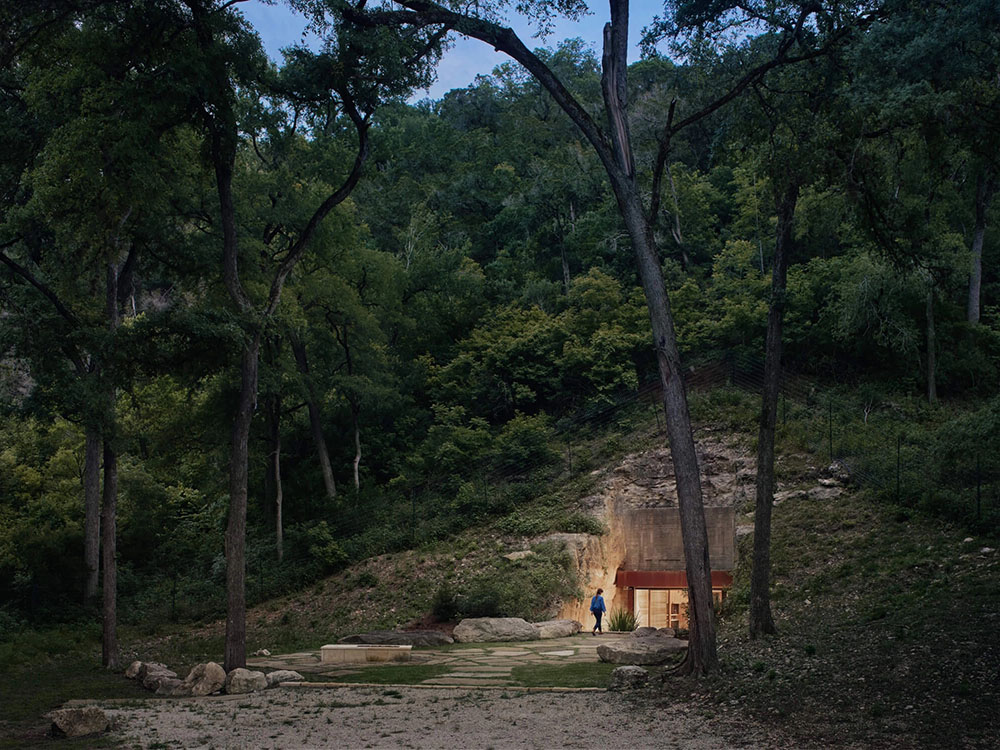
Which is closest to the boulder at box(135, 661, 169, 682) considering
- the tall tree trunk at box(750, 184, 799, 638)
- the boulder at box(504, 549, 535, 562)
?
the tall tree trunk at box(750, 184, 799, 638)

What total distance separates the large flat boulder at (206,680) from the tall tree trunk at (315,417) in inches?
631

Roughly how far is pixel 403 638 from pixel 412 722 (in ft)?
27.6

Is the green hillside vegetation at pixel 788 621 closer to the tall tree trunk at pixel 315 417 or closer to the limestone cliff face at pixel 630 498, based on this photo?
the limestone cliff face at pixel 630 498

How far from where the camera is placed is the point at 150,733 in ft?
27.4

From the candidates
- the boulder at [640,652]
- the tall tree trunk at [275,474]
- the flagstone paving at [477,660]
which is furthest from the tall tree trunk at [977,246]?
the tall tree trunk at [275,474]

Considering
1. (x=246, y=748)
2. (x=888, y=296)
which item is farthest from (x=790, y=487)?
(x=246, y=748)

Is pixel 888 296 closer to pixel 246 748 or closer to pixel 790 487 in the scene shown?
pixel 790 487

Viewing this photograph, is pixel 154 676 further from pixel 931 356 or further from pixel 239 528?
pixel 931 356

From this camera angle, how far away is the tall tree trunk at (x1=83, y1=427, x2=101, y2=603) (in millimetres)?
19875

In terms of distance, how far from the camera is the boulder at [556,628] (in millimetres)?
19078

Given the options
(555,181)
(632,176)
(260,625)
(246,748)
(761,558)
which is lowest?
(260,625)

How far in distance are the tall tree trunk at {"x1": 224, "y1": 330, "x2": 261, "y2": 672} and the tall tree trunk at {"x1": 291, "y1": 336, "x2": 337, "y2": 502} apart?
1343cm

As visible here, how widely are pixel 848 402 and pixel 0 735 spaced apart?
80.2 ft

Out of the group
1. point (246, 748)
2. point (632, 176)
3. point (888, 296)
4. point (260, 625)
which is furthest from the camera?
point (888, 296)
